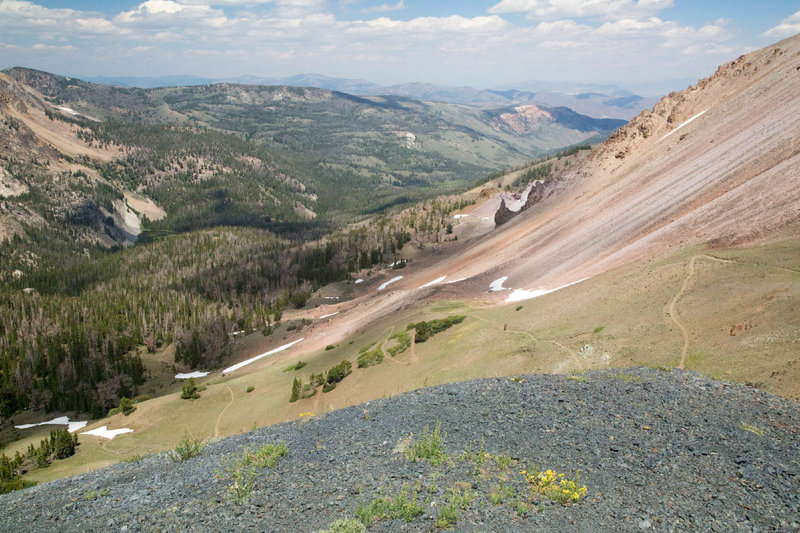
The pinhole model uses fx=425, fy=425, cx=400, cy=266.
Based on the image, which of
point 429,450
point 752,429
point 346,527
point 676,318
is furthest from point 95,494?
point 676,318

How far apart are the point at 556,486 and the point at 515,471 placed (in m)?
1.61

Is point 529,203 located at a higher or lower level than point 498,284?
higher

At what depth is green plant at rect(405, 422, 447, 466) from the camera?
15297 mm

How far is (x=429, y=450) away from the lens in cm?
1568

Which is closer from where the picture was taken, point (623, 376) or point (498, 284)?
point (623, 376)

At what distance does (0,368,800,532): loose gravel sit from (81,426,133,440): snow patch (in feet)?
141

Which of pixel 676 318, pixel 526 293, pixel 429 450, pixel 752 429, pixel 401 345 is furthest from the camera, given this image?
pixel 526 293

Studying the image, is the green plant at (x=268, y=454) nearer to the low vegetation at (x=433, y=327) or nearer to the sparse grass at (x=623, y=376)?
the sparse grass at (x=623, y=376)

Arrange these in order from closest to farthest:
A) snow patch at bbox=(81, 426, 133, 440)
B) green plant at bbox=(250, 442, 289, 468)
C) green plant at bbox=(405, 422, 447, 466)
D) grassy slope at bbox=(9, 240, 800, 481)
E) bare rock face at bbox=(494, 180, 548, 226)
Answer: green plant at bbox=(405, 422, 447, 466), green plant at bbox=(250, 442, 289, 468), grassy slope at bbox=(9, 240, 800, 481), snow patch at bbox=(81, 426, 133, 440), bare rock face at bbox=(494, 180, 548, 226)

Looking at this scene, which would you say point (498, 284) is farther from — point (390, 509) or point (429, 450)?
point (390, 509)

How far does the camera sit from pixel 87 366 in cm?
10738

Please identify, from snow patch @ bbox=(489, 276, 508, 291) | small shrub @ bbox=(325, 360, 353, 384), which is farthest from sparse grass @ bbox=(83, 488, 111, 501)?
snow patch @ bbox=(489, 276, 508, 291)

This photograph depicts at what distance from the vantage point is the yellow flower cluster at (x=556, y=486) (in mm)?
12539

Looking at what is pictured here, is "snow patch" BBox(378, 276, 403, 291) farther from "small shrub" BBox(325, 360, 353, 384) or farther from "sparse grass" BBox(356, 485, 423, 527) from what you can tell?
"sparse grass" BBox(356, 485, 423, 527)
